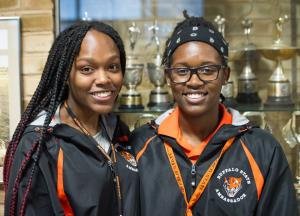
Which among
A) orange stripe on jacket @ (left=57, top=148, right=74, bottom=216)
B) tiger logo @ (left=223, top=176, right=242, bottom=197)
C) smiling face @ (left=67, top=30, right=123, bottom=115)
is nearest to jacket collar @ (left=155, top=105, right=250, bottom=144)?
tiger logo @ (left=223, top=176, right=242, bottom=197)

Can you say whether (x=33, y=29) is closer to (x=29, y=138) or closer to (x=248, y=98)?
(x=29, y=138)

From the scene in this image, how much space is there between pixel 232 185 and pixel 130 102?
72 cm

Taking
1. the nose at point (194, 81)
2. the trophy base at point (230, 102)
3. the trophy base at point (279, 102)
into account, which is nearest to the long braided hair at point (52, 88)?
the nose at point (194, 81)

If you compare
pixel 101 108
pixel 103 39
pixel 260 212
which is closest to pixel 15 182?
pixel 101 108

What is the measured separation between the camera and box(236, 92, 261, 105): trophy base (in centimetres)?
183

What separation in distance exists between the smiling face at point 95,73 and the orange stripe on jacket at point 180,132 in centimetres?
21

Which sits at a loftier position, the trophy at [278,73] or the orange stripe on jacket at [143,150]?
the trophy at [278,73]

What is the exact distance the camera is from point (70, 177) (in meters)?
1.11

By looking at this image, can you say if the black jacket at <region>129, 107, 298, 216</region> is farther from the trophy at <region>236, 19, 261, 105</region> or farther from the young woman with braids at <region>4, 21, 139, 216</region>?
the trophy at <region>236, 19, 261, 105</region>

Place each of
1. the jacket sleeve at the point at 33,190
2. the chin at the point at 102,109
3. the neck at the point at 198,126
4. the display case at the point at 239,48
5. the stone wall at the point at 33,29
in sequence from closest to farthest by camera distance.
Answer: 1. the jacket sleeve at the point at 33,190
2. the chin at the point at 102,109
3. the neck at the point at 198,126
4. the stone wall at the point at 33,29
5. the display case at the point at 239,48

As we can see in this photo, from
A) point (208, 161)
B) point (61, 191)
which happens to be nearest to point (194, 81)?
point (208, 161)

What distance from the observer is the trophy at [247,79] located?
6.02 feet

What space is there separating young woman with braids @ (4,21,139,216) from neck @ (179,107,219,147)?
0.19 metres

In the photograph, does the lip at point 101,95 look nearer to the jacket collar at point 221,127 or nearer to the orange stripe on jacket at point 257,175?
the jacket collar at point 221,127
